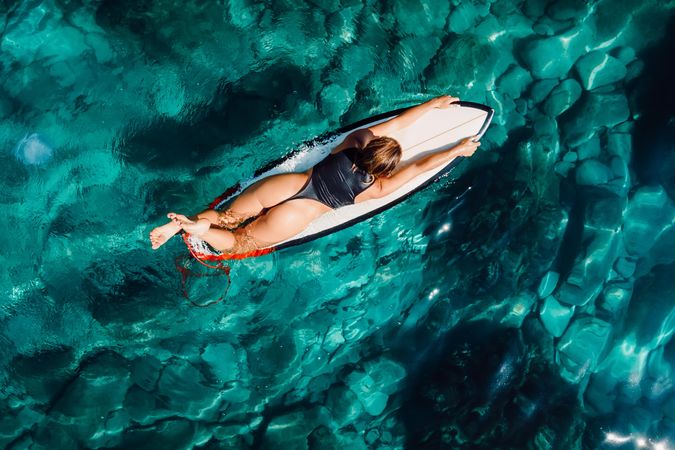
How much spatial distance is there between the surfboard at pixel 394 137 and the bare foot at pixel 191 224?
1.08 metres

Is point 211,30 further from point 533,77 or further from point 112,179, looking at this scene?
point 533,77

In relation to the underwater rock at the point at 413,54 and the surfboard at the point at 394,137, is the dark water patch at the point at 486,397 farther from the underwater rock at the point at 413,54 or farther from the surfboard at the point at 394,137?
the underwater rock at the point at 413,54

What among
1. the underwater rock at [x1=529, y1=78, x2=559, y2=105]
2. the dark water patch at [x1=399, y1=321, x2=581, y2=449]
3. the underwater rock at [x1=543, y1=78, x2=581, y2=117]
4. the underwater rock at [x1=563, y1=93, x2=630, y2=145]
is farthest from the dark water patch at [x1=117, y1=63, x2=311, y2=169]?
the dark water patch at [x1=399, y1=321, x2=581, y2=449]

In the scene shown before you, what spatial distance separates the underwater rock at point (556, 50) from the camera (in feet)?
20.2

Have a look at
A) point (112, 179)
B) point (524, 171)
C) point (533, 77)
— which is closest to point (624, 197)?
point (524, 171)

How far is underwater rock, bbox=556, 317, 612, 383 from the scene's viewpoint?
5.92m

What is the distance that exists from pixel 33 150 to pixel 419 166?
4.55 m

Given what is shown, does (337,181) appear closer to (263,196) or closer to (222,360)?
(263,196)

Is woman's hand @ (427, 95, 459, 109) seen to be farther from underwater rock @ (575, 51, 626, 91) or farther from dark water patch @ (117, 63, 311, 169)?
underwater rock @ (575, 51, 626, 91)

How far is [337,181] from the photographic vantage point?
4.30 meters

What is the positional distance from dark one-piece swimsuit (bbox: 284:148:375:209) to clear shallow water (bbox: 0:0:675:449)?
1360mm

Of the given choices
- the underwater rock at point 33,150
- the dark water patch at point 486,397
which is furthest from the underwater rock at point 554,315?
the underwater rock at point 33,150

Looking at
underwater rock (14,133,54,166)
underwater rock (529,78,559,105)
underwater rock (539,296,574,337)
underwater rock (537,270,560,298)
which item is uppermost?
underwater rock (14,133,54,166)

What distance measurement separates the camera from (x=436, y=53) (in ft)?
19.7
